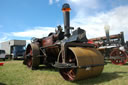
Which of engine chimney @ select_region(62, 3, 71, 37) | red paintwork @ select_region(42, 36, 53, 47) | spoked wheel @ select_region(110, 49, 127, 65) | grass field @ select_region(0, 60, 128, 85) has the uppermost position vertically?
engine chimney @ select_region(62, 3, 71, 37)

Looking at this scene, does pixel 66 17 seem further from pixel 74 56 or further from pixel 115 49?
pixel 115 49

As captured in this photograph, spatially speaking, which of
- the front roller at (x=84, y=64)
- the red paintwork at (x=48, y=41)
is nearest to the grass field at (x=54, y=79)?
the front roller at (x=84, y=64)

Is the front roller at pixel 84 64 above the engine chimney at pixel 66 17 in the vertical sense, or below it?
below

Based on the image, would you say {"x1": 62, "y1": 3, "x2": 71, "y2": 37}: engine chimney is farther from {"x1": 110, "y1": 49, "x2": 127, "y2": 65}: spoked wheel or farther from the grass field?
{"x1": 110, "y1": 49, "x2": 127, "y2": 65}: spoked wheel

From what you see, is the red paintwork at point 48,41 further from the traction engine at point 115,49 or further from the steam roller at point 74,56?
the traction engine at point 115,49

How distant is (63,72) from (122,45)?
8.06 metres

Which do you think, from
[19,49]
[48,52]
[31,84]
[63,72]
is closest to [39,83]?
[31,84]

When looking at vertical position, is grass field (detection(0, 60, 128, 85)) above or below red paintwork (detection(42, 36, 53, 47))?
below

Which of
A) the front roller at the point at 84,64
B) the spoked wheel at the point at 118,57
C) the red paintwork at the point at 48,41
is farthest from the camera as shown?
the spoked wheel at the point at 118,57

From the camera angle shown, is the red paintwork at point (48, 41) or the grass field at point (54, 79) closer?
the grass field at point (54, 79)

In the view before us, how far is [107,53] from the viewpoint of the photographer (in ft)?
38.5

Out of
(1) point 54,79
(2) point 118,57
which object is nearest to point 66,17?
(1) point 54,79

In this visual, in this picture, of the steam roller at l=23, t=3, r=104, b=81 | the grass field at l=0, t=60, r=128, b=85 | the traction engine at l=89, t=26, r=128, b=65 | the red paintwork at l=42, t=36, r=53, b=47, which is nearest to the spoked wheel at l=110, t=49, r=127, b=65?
the traction engine at l=89, t=26, r=128, b=65

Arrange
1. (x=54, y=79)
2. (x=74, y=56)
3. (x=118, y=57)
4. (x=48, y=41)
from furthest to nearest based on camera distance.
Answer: (x=118, y=57), (x=48, y=41), (x=74, y=56), (x=54, y=79)
